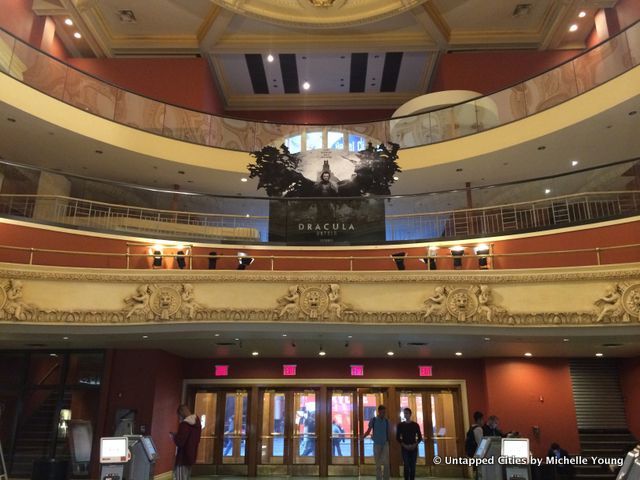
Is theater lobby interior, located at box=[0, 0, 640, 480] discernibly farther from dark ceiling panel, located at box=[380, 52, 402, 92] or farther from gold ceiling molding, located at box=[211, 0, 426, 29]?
dark ceiling panel, located at box=[380, 52, 402, 92]

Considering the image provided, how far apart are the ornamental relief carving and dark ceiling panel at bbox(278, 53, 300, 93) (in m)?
13.6

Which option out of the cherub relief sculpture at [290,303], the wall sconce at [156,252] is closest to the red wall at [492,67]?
the wall sconce at [156,252]

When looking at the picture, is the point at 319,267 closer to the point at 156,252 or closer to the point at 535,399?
the point at 156,252

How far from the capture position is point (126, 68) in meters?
19.8

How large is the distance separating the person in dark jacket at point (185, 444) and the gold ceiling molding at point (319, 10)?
566 inches

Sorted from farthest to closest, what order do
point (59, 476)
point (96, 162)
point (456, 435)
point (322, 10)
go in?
point (322, 10), point (96, 162), point (456, 435), point (59, 476)

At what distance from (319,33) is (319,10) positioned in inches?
41.9

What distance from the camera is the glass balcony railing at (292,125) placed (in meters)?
12.6

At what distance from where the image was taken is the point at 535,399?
12234mm

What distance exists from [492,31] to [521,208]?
33.8 feet

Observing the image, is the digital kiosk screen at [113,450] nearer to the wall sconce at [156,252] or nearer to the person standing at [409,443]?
the person standing at [409,443]

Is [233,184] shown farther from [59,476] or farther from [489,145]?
[59,476]

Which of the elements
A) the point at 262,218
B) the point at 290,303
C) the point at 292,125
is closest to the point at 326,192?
the point at 262,218

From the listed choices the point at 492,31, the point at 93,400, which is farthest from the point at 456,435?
the point at 492,31
